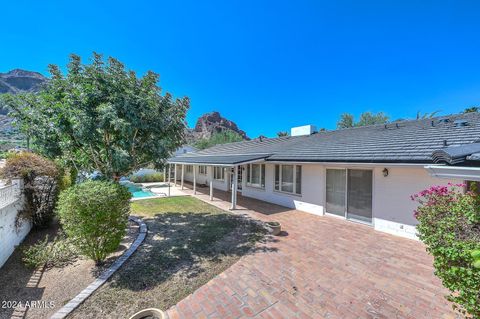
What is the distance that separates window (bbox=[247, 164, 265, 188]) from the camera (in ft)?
51.5

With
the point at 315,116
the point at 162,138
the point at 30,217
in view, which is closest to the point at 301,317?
the point at 162,138

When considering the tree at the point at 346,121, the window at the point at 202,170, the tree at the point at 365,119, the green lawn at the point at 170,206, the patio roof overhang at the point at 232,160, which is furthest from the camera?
the tree at the point at 346,121

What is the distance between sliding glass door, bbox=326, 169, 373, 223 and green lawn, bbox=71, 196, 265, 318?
4.60m

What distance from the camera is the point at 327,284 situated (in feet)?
16.7

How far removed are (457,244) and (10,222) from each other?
12.1 m

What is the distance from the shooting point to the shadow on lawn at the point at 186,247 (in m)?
5.66

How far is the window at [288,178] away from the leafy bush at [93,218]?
32.2ft

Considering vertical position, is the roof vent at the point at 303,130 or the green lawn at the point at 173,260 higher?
the roof vent at the point at 303,130

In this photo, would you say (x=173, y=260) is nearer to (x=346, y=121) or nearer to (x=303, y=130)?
(x=303, y=130)

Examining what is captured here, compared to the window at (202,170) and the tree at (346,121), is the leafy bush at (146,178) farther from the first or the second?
the tree at (346,121)

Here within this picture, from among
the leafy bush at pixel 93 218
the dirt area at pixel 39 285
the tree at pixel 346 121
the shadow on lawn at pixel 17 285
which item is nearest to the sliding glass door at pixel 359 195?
the leafy bush at pixel 93 218

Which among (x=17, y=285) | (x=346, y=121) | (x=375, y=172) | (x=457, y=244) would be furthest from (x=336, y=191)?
(x=346, y=121)

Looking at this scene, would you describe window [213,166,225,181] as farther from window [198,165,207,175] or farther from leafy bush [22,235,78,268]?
leafy bush [22,235,78,268]

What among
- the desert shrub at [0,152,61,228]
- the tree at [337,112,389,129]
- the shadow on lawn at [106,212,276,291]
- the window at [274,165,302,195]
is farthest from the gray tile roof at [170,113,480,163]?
the tree at [337,112,389,129]
